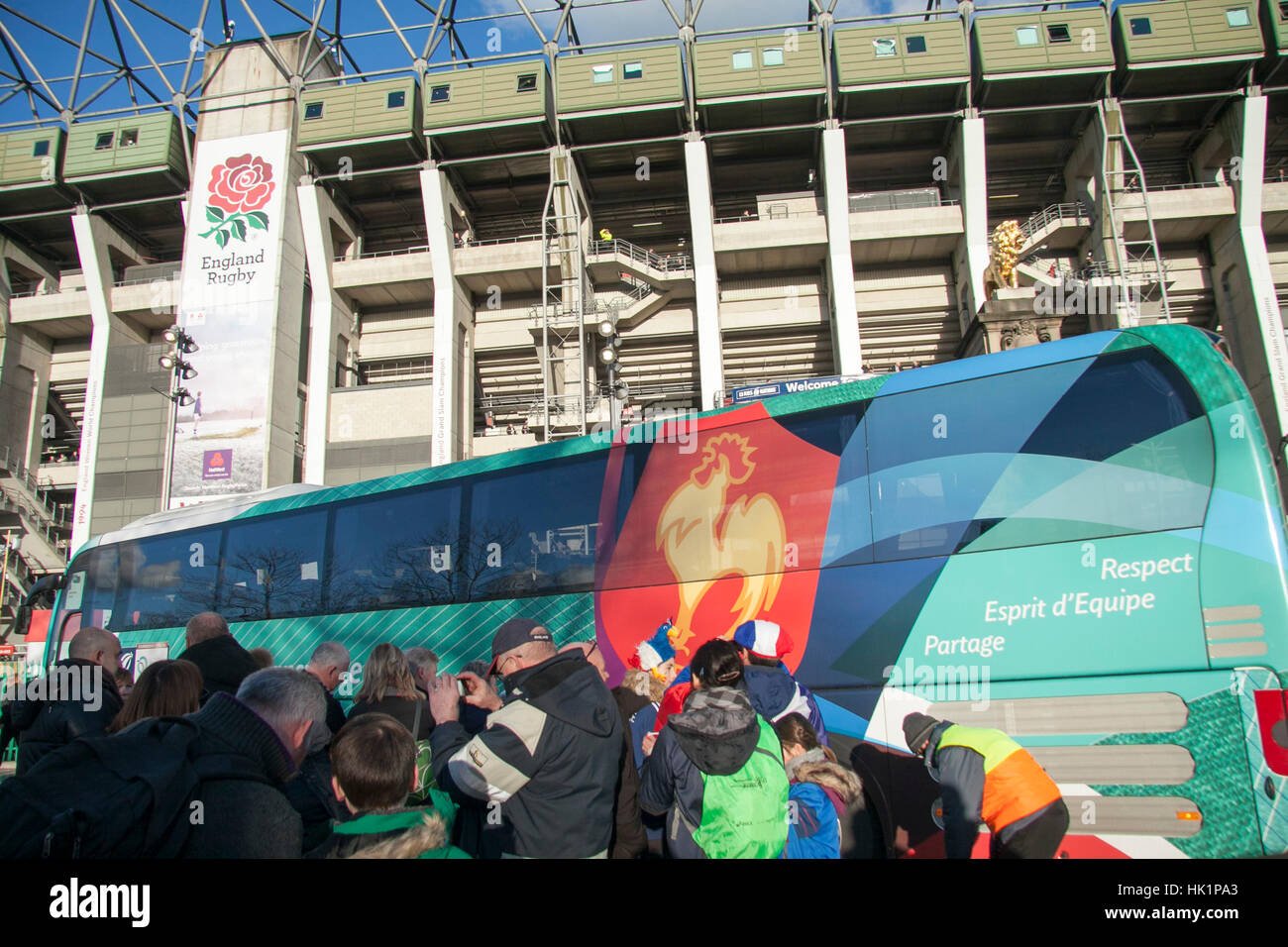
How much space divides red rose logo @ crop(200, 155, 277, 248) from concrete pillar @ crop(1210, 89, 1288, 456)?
3162 cm

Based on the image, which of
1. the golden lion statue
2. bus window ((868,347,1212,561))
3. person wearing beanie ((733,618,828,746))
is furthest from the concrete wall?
bus window ((868,347,1212,561))

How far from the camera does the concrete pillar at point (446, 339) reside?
950 inches

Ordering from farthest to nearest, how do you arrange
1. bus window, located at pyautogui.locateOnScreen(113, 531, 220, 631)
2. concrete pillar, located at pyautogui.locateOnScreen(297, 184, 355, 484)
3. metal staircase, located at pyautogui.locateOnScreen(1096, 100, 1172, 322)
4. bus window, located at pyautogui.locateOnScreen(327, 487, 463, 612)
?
concrete pillar, located at pyautogui.locateOnScreen(297, 184, 355, 484) → metal staircase, located at pyautogui.locateOnScreen(1096, 100, 1172, 322) → bus window, located at pyautogui.locateOnScreen(113, 531, 220, 631) → bus window, located at pyautogui.locateOnScreen(327, 487, 463, 612)

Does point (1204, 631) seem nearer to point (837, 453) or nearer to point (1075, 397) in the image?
point (1075, 397)

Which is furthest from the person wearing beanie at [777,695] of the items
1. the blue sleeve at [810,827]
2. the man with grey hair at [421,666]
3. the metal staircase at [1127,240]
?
the metal staircase at [1127,240]

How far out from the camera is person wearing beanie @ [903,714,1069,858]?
3.00 meters

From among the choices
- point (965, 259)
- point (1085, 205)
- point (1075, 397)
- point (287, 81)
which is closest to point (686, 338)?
point (965, 259)

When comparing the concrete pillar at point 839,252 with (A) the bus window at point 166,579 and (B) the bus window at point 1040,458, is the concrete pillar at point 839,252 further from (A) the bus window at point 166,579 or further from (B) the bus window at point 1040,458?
(A) the bus window at point 166,579

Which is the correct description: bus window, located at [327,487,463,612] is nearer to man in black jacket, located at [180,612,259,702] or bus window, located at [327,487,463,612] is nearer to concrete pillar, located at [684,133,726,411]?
man in black jacket, located at [180,612,259,702]

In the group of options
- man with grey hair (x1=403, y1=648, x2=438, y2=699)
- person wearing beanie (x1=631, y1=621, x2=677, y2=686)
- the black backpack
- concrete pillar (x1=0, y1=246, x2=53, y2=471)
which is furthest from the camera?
concrete pillar (x1=0, y1=246, x2=53, y2=471)

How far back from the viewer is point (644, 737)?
4.52 metres

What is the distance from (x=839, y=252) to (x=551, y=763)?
2324cm

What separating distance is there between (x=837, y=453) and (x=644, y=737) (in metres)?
2.56
